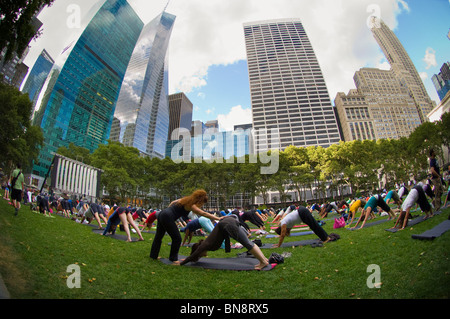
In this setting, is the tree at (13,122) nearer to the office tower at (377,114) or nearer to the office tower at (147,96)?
the office tower at (147,96)

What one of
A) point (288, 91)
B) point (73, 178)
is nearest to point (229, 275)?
point (73, 178)

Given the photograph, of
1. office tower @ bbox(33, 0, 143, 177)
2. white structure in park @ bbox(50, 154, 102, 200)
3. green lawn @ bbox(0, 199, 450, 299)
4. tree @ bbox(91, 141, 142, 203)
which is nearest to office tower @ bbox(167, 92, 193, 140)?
office tower @ bbox(33, 0, 143, 177)

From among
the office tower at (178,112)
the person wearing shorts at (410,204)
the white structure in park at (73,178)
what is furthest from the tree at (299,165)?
the office tower at (178,112)

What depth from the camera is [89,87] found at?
79375mm

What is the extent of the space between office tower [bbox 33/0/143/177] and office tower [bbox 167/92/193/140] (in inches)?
2516

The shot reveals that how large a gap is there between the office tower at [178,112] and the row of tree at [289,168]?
114295 mm

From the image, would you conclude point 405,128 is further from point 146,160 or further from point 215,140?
point 146,160

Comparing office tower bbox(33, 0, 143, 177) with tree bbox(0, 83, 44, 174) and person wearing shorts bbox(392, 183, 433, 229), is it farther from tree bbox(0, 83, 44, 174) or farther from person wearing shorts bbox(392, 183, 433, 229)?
person wearing shorts bbox(392, 183, 433, 229)

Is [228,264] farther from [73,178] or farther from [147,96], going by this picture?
[147,96]

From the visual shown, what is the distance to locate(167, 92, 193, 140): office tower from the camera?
162750 mm

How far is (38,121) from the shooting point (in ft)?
215

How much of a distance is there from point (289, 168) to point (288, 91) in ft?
252
